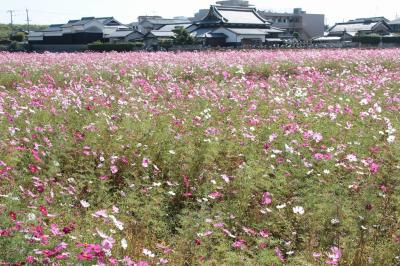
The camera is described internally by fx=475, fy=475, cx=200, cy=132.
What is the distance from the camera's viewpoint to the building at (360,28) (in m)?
52.9

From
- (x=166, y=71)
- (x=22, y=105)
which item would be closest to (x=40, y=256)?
(x=22, y=105)

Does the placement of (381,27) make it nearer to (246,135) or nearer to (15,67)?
(15,67)

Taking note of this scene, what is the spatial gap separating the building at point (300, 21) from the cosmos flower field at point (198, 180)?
5894 cm

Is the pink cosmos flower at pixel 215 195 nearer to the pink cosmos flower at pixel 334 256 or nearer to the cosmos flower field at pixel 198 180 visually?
the cosmos flower field at pixel 198 180

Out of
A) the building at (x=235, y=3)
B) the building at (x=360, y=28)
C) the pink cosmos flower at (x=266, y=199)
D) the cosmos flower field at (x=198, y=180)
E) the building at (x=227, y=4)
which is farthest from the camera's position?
the building at (x=235, y=3)

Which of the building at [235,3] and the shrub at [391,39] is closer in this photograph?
the shrub at [391,39]

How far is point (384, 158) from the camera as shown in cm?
459

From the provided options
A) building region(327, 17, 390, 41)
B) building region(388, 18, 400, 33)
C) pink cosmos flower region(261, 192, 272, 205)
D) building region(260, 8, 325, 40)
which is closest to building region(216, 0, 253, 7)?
building region(260, 8, 325, 40)

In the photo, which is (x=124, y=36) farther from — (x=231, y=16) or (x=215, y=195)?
(x=215, y=195)

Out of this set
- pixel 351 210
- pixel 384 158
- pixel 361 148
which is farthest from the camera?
pixel 361 148

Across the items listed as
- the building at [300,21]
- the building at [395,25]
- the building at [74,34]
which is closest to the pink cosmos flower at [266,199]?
the building at [74,34]

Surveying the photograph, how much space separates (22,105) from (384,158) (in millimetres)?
4784

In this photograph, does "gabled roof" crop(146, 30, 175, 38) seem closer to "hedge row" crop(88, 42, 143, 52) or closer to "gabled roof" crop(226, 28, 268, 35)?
"gabled roof" crop(226, 28, 268, 35)

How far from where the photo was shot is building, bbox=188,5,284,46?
40531mm
